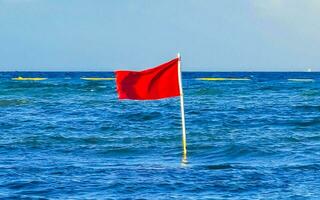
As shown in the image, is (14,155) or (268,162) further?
(14,155)

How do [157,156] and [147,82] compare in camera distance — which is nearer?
[147,82]

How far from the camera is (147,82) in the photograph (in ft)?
51.0

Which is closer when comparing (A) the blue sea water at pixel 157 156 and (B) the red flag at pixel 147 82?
(A) the blue sea water at pixel 157 156

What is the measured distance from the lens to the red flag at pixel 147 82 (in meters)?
15.5

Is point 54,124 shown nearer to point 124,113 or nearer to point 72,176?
point 124,113

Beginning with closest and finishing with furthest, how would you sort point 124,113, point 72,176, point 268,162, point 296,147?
point 72,176
point 268,162
point 296,147
point 124,113

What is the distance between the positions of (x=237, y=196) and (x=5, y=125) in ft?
51.9

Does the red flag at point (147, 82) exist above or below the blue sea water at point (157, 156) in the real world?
above

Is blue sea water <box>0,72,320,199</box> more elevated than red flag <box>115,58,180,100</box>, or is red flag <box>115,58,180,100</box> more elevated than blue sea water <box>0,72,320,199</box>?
red flag <box>115,58,180,100</box>

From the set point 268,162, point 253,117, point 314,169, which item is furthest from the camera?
point 253,117

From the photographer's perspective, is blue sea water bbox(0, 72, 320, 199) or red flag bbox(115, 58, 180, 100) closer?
blue sea water bbox(0, 72, 320, 199)

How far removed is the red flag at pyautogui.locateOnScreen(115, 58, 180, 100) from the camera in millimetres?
15477

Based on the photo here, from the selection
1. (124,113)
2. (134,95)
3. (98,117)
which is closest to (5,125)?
(98,117)

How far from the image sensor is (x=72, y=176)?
14.4 m
